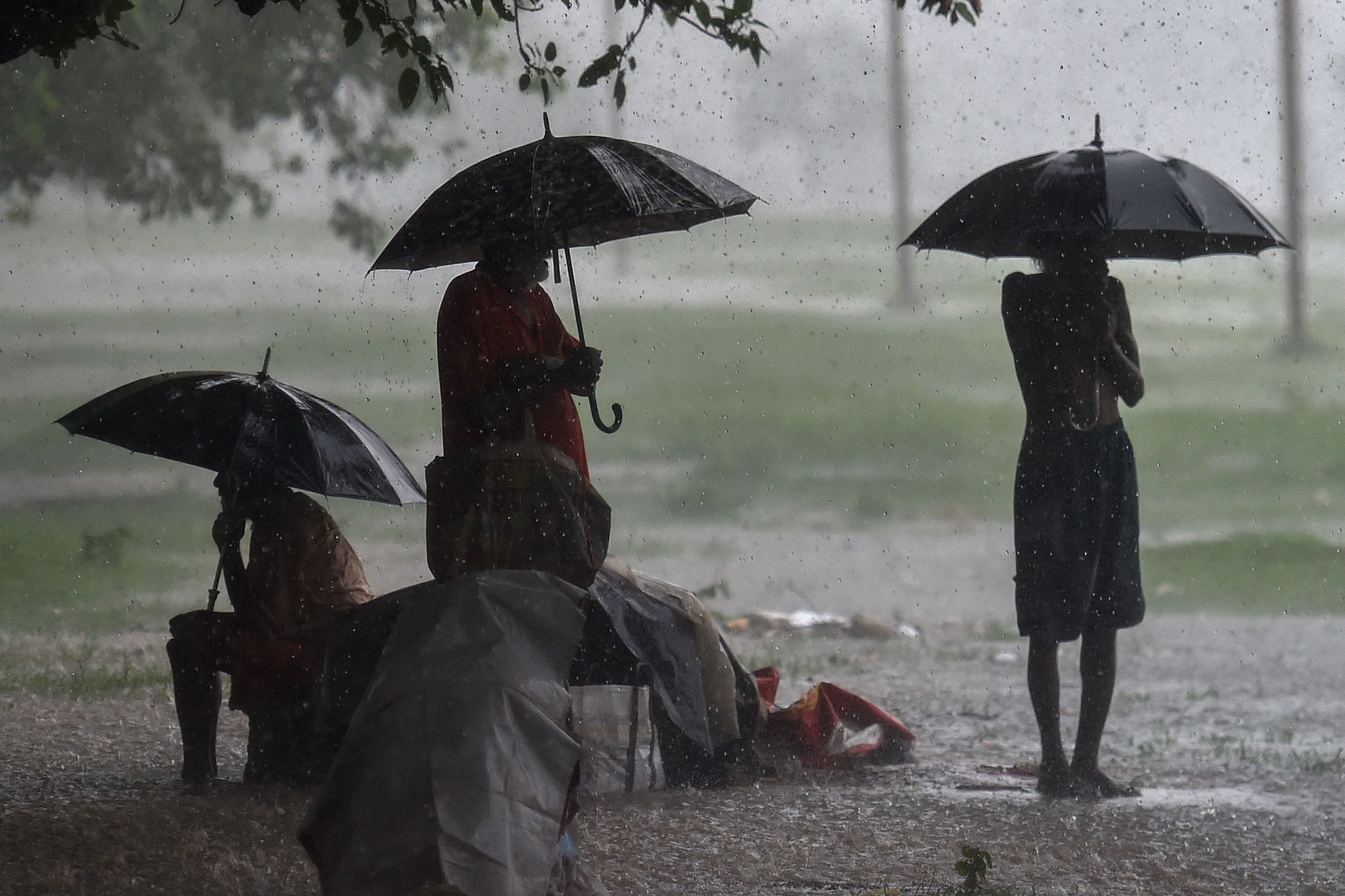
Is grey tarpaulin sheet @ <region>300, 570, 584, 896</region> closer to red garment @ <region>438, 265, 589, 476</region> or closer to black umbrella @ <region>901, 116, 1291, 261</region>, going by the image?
red garment @ <region>438, 265, 589, 476</region>

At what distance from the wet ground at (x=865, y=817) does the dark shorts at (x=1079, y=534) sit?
0.61 metres

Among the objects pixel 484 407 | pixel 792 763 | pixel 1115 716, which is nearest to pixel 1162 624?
pixel 1115 716

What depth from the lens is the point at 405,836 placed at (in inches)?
116

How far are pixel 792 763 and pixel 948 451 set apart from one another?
11647mm

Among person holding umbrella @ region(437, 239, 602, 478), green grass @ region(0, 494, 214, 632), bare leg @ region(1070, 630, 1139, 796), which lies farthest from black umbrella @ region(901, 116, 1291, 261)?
green grass @ region(0, 494, 214, 632)

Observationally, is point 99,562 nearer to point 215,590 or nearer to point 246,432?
point 215,590

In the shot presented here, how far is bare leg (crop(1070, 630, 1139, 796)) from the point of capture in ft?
15.5

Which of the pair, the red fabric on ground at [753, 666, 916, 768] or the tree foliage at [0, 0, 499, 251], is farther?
the tree foliage at [0, 0, 499, 251]

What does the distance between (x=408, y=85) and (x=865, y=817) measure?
272 cm

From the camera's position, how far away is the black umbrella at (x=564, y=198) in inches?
145

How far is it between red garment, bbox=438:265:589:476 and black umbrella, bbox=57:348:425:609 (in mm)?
651

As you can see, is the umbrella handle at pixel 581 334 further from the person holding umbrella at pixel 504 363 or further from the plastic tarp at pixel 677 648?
the plastic tarp at pixel 677 648

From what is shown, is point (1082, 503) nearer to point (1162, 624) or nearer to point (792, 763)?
point (792, 763)

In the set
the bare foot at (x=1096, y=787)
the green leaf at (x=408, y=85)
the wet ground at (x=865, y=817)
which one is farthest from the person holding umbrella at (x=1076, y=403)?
the green leaf at (x=408, y=85)
